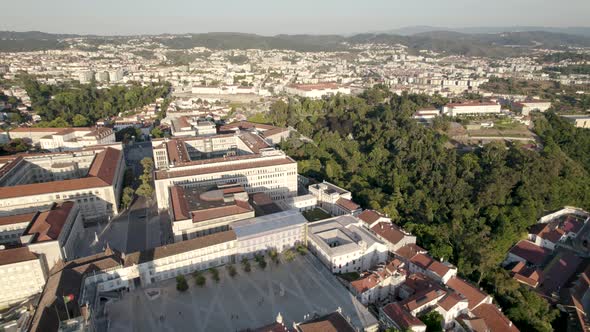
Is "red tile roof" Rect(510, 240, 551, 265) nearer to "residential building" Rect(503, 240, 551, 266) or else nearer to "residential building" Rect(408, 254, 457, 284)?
"residential building" Rect(503, 240, 551, 266)

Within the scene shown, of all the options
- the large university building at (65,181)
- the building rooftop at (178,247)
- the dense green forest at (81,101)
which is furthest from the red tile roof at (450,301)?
the dense green forest at (81,101)

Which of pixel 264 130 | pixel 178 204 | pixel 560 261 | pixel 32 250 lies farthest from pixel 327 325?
pixel 264 130

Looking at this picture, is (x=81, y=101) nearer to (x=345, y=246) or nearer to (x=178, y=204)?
(x=178, y=204)

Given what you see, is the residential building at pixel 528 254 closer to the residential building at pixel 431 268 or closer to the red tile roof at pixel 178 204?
the residential building at pixel 431 268

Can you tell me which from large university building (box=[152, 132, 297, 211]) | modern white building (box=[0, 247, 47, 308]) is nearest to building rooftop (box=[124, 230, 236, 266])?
modern white building (box=[0, 247, 47, 308])

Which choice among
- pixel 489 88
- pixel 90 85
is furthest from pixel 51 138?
pixel 489 88

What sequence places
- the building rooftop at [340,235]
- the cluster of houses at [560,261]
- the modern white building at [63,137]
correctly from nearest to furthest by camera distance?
1. the building rooftop at [340,235]
2. the cluster of houses at [560,261]
3. the modern white building at [63,137]

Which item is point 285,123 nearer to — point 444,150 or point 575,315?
point 444,150
